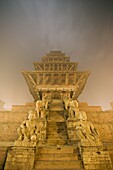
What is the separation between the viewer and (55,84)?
18766 mm

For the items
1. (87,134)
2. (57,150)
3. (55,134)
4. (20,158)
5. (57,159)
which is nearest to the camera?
(20,158)

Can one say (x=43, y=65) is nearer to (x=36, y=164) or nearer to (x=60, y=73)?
(x=60, y=73)

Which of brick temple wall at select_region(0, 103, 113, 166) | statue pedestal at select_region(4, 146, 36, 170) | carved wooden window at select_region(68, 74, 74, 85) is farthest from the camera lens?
carved wooden window at select_region(68, 74, 74, 85)

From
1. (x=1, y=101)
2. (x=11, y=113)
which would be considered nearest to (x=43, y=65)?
(x=11, y=113)

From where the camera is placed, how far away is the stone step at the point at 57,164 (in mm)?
5147

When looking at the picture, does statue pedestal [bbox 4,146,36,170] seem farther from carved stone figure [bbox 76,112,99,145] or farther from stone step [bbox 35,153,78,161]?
carved stone figure [bbox 76,112,99,145]

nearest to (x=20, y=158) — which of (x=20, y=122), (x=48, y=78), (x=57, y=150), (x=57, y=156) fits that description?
(x=57, y=156)

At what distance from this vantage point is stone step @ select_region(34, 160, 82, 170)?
16.9 ft

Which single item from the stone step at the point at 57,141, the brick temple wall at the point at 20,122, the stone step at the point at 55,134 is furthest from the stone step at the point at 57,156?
the brick temple wall at the point at 20,122

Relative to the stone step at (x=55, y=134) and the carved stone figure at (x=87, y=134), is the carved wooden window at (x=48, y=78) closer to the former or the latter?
the stone step at (x=55, y=134)

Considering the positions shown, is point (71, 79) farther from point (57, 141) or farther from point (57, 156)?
point (57, 156)

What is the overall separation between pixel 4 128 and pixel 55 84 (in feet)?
35.6

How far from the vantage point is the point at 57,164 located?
5270mm

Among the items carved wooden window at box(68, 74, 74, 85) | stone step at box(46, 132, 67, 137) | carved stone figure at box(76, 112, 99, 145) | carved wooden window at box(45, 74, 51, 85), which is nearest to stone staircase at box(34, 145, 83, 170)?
carved stone figure at box(76, 112, 99, 145)
